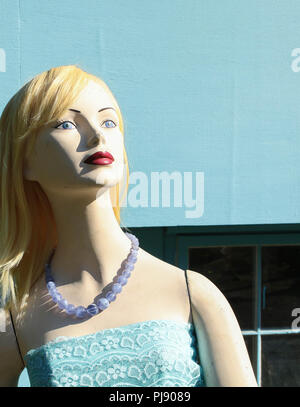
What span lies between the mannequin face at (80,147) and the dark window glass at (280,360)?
1.44 m

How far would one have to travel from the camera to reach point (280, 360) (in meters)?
2.54

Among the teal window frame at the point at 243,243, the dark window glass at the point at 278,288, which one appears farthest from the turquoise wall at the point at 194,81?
the dark window glass at the point at 278,288

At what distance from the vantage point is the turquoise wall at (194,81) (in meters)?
2.07

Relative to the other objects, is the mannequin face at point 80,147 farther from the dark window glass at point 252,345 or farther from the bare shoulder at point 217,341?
the dark window glass at point 252,345

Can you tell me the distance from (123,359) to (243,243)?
3.96 ft

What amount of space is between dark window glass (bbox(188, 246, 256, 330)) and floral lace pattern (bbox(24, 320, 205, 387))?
111 cm

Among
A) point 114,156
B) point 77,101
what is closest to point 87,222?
point 114,156

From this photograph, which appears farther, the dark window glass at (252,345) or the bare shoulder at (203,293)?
the dark window glass at (252,345)

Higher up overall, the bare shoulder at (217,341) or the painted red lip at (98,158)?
the painted red lip at (98,158)

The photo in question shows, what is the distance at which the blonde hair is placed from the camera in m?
1.36

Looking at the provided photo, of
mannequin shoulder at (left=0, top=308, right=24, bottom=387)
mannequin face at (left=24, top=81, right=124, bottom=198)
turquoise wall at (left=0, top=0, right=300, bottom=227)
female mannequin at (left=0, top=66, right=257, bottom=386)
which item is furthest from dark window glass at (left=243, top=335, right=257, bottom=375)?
mannequin face at (left=24, top=81, right=124, bottom=198)

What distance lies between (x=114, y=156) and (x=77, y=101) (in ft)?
0.49

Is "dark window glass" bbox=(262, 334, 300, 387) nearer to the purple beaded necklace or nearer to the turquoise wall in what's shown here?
the turquoise wall

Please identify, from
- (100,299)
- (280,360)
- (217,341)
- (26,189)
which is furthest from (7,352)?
(280,360)
